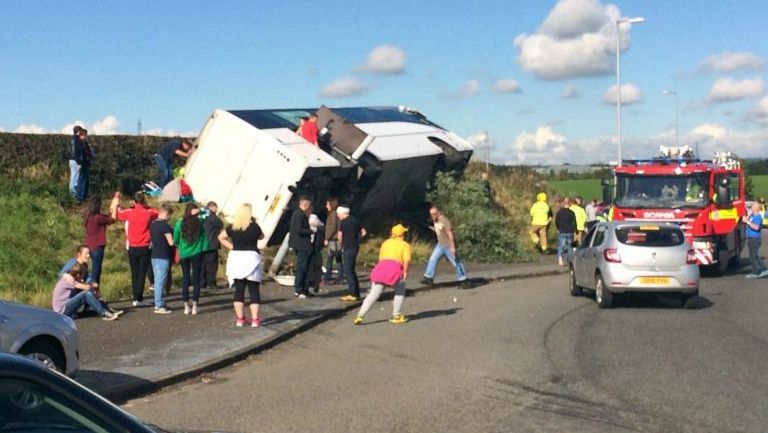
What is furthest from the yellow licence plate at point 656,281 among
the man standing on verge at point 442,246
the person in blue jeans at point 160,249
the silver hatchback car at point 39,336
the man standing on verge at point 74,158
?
the man standing on verge at point 74,158

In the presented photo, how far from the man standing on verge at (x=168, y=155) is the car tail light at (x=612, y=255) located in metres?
11.2

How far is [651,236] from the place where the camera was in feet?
50.1

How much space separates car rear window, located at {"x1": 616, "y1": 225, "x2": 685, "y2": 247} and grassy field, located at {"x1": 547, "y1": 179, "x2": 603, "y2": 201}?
1250 cm

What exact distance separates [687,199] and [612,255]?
6.59m

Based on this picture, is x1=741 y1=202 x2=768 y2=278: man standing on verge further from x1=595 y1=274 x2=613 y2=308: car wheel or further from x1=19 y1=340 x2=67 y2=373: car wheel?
x1=19 y1=340 x2=67 y2=373: car wheel

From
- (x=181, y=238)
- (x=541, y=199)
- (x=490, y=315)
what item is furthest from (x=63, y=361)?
(x=541, y=199)

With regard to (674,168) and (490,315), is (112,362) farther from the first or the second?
(674,168)

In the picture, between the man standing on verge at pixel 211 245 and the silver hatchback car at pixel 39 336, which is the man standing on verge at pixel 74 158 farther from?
the silver hatchback car at pixel 39 336

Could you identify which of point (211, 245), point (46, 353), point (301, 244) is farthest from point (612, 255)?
point (46, 353)

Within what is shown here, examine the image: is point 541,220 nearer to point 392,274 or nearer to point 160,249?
point 392,274

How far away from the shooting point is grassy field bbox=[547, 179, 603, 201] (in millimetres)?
38031

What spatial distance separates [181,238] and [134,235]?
82cm

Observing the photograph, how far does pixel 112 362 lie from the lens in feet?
32.4

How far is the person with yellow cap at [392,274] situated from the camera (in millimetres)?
13477
